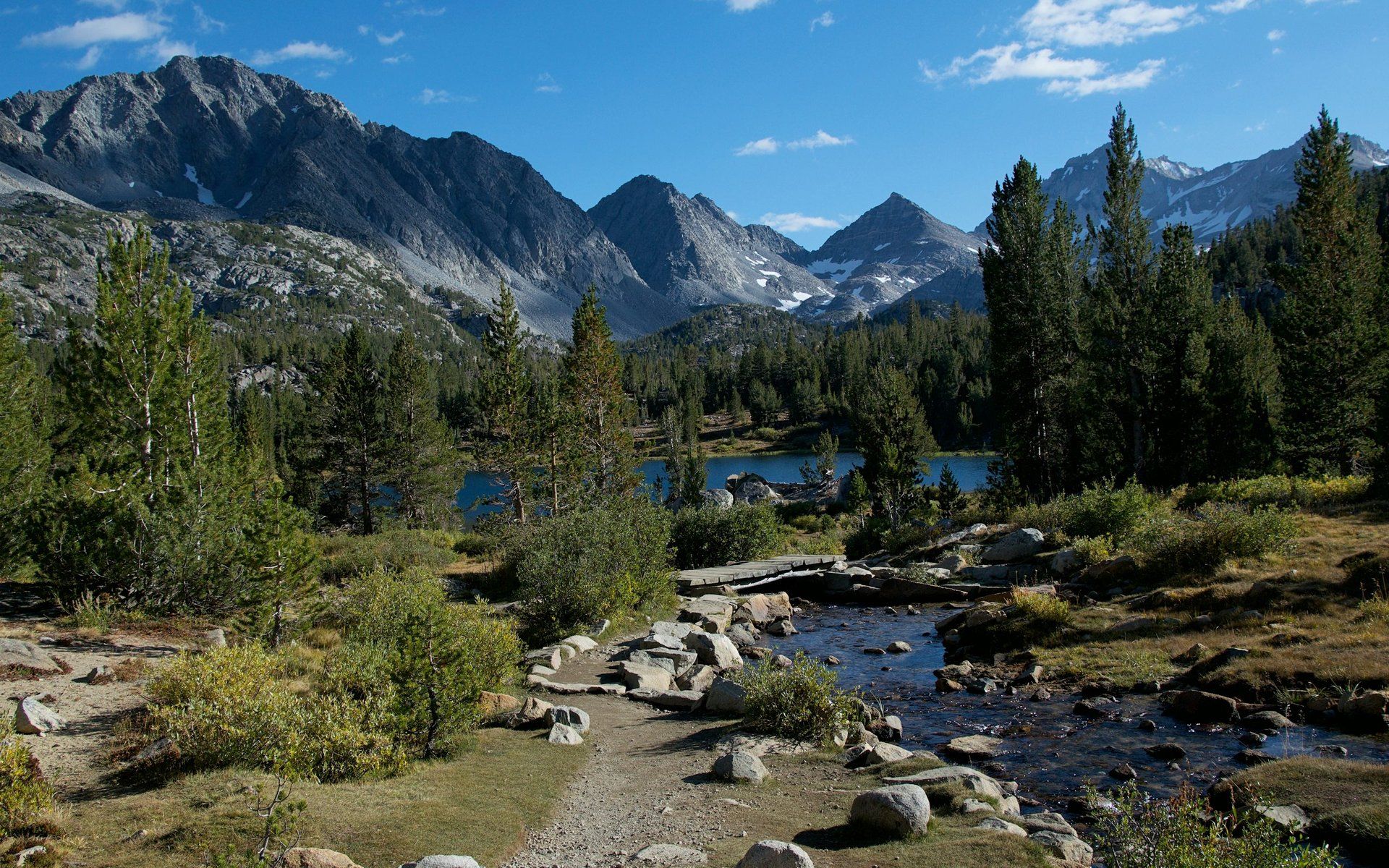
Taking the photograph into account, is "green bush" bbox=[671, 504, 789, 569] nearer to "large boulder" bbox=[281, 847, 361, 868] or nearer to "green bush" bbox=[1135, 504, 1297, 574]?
"green bush" bbox=[1135, 504, 1297, 574]

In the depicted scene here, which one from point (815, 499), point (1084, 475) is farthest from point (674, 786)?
point (815, 499)

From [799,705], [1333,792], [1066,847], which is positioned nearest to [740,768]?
[799,705]

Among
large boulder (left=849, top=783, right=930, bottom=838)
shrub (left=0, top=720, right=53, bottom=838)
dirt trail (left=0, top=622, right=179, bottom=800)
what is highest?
shrub (left=0, top=720, right=53, bottom=838)

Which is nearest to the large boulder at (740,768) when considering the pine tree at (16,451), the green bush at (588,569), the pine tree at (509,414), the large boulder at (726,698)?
the large boulder at (726,698)

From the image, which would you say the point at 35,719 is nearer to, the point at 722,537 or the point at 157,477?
the point at 157,477

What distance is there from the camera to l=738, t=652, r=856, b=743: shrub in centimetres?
1182

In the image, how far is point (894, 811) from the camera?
7797 mm

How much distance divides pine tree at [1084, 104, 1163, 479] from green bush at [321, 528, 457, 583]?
29.7 meters

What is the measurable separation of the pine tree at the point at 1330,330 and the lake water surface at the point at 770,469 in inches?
1553

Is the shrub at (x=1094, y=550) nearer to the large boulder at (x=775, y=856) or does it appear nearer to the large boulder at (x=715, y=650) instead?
the large boulder at (x=715, y=650)

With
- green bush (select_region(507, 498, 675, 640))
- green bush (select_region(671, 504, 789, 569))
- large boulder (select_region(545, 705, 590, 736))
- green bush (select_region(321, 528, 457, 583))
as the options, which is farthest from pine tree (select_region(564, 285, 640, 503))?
large boulder (select_region(545, 705, 590, 736))

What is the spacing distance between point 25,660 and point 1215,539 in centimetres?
2495

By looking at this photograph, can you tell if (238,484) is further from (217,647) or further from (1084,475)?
(1084,475)

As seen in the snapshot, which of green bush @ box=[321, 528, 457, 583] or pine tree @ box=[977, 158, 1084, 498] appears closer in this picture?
green bush @ box=[321, 528, 457, 583]
